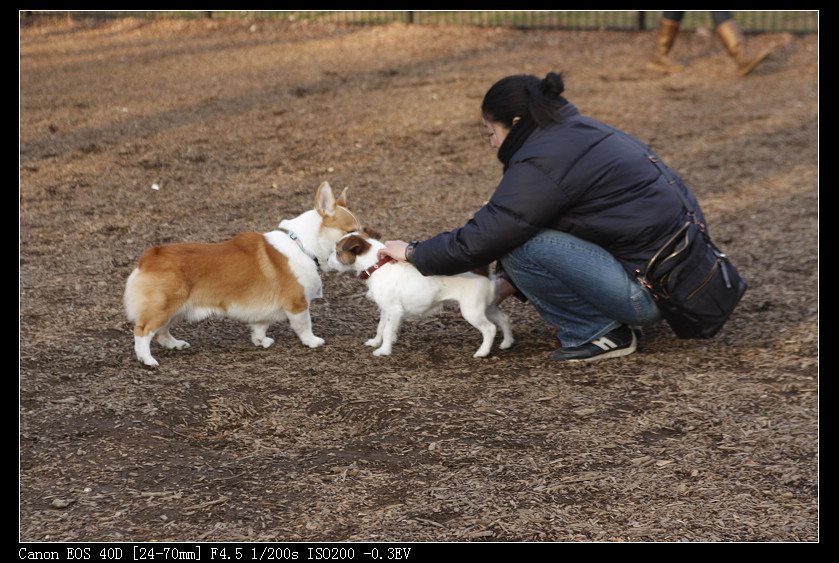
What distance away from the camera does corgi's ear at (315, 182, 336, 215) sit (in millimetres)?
4555

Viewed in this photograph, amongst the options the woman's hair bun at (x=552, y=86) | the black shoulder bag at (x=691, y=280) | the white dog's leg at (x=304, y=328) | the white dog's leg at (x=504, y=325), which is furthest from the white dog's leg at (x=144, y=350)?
the black shoulder bag at (x=691, y=280)

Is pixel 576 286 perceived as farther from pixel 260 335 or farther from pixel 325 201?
pixel 260 335

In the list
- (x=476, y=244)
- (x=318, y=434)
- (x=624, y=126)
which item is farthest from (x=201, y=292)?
(x=624, y=126)

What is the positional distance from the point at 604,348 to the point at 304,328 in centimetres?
156

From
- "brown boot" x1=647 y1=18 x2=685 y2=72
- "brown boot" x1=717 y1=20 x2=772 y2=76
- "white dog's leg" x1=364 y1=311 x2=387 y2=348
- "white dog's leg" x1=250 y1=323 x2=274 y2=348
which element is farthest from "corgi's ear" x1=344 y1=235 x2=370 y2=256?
"brown boot" x1=647 y1=18 x2=685 y2=72

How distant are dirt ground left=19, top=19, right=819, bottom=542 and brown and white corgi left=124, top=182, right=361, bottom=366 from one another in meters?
0.21

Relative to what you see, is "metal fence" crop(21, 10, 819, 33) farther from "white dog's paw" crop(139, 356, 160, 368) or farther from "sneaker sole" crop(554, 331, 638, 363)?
"white dog's paw" crop(139, 356, 160, 368)

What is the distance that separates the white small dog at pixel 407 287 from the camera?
4.31 m

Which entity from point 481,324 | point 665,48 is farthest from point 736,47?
point 481,324

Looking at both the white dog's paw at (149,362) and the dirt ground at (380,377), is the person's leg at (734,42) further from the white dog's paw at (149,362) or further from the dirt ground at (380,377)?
the white dog's paw at (149,362)

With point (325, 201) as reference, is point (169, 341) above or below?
below

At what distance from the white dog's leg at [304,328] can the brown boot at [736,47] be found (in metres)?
7.70

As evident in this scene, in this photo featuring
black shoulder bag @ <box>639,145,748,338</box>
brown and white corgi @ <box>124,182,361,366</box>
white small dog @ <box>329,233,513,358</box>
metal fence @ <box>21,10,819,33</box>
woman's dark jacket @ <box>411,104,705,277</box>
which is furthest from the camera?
metal fence @ <box>21,10,819,33</box>

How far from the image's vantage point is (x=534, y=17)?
13.7 m
